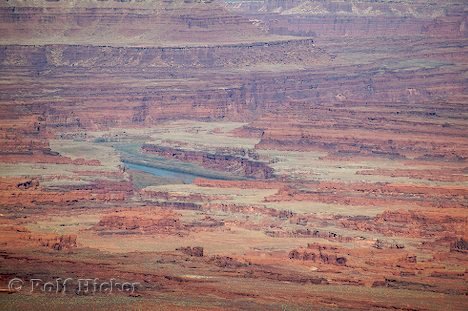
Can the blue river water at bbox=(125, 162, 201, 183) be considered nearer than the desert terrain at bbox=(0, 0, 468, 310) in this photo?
No

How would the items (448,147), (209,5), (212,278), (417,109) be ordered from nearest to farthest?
(212,278), (448,147), (417,109), (209,5)

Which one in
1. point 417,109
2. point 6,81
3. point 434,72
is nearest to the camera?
point 417,109

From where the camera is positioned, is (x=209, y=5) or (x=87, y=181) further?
(x=209, y=5)

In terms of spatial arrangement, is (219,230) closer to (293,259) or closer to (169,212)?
(169,212)

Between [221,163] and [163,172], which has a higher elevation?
[221,163]

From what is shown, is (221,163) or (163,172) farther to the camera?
(221,163)

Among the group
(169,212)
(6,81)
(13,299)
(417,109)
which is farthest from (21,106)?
(13,299)

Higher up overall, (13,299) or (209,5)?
(209,5)

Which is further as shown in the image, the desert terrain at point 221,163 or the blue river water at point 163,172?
the blue river water at point 163,172
